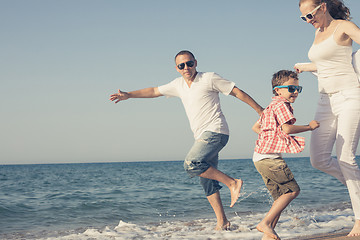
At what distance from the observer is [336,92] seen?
3.91m

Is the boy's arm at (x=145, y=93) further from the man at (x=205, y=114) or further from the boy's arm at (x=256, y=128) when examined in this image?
the boy's arm at (x=256, y=128)

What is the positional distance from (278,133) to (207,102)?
1350 millimetres

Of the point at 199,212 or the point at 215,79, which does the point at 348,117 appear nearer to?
the point at 215,79

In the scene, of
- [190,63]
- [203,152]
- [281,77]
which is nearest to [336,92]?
[281,77]

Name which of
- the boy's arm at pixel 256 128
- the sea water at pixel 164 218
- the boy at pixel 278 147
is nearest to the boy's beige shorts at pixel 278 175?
the boy at pixel 278 147

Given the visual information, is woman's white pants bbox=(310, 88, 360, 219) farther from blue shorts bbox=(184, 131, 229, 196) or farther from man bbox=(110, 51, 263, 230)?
blue shorts bbox=(184, 131, 229, 196)

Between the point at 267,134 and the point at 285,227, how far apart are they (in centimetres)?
268

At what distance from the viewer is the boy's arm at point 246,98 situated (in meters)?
4.45

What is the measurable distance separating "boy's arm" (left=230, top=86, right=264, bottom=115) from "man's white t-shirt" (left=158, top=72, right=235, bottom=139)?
62 millimetres

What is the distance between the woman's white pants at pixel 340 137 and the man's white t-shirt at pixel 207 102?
1.14m

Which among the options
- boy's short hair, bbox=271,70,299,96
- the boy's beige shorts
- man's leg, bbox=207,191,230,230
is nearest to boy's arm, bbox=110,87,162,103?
man's leg, bbox=207,191,230,230

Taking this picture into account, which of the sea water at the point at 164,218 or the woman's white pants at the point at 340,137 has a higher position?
→ the woman's white pants at the point at 340,137

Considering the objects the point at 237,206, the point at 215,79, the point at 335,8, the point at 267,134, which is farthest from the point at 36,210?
the point at 335,8

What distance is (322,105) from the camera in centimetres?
408
